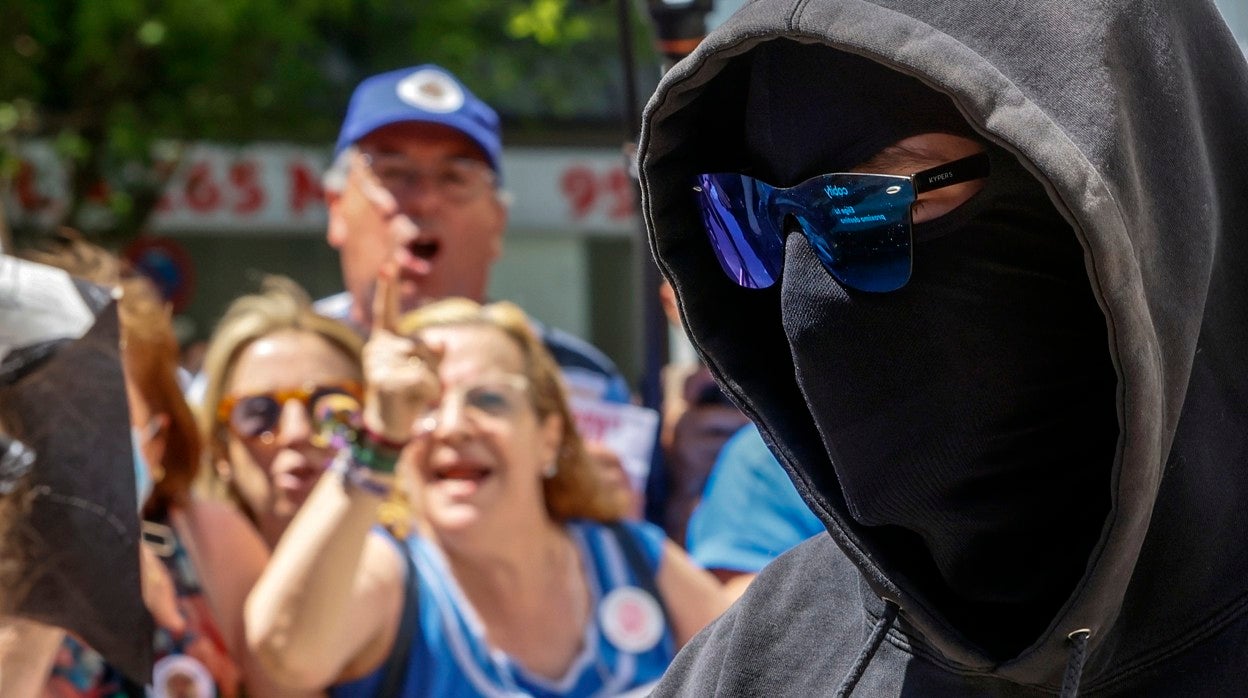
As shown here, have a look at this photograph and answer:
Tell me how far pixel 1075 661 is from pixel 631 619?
2139 mm

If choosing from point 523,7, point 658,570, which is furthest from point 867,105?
point 523,7

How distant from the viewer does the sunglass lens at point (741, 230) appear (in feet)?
5.38

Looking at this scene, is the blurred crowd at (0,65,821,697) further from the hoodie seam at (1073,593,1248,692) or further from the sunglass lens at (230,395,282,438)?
the hoodie seam at (1073,593,1248,692)

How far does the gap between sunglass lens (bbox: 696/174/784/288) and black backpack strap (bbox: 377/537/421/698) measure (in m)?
1.72

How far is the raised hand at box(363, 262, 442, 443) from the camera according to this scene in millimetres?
3195

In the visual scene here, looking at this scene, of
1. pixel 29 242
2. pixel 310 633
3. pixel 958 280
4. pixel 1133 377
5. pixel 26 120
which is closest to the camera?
pixel 1133 377

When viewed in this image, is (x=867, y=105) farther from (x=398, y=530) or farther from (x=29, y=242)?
(x=29, y=242)

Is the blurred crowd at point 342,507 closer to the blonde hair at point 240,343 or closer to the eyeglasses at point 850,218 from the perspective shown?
the blonde hair at point 240,343

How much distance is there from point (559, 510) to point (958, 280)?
2.30 meters

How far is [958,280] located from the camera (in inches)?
57.9

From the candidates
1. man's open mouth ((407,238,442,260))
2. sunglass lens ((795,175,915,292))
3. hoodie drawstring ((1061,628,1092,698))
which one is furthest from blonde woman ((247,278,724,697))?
hoodie drawstring ((1061,628,1092,698))

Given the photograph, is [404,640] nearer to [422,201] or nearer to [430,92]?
[422,201]

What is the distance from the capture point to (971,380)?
1.45m

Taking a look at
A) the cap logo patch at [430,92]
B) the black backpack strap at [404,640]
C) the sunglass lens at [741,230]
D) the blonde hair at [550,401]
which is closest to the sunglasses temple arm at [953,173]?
the sunglass lens at [741,230]
